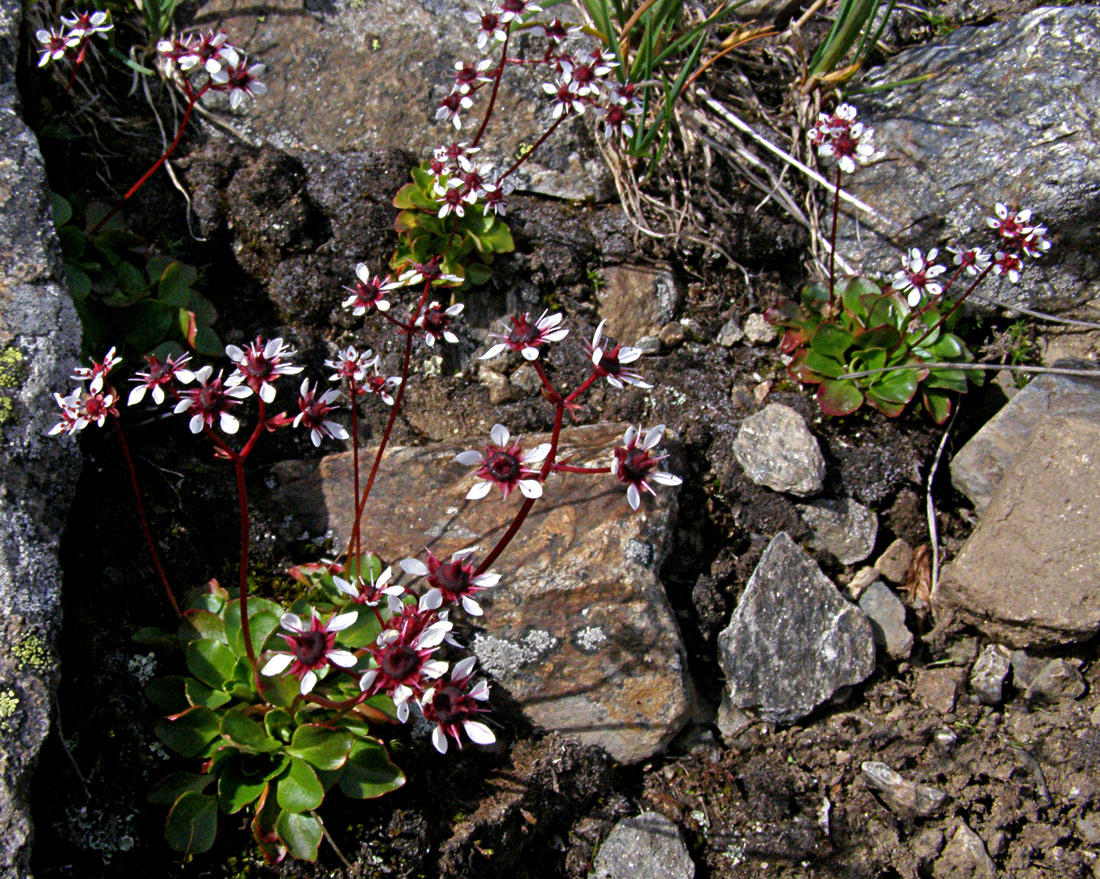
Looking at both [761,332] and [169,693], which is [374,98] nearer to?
[761,332]

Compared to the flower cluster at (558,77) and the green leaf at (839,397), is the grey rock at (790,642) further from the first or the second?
the flower cluster at (558,77)

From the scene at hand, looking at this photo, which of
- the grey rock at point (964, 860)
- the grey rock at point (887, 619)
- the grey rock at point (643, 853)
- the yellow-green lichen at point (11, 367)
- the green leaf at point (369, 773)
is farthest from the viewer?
the grey rock at point (887, 619)

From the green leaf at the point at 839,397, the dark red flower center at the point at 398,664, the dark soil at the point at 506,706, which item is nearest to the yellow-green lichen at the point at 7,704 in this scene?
the dark soil at the point at 506,706

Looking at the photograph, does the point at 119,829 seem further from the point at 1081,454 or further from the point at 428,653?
the point at 1081,454

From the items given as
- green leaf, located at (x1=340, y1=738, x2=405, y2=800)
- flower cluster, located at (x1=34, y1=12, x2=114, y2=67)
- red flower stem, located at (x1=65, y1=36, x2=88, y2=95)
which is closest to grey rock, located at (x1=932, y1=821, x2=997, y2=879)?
green leaf, located at (x1=340, y1=738, x2=405, y2=800)

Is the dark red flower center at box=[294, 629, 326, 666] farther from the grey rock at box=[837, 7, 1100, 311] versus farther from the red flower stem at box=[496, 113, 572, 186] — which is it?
the grey rock at box=[837, 7, 1100, 311]
